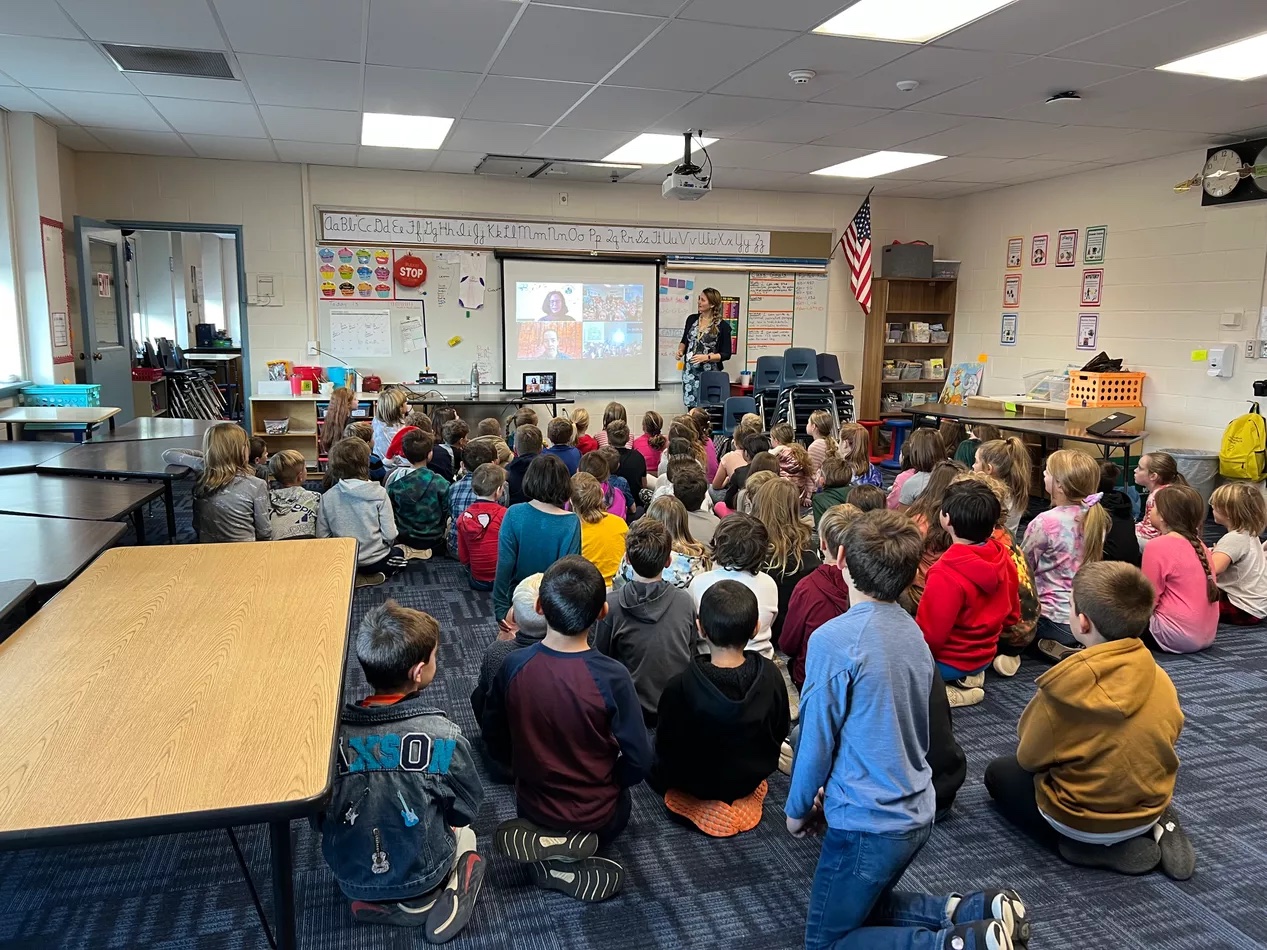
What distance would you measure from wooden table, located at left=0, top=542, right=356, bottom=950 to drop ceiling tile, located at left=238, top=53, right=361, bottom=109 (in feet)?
10.9

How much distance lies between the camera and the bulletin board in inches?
297

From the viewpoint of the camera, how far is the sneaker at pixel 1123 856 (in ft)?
7.47

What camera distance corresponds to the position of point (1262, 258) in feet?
20.0

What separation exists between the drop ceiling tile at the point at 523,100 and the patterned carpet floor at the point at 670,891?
3935 millimetres

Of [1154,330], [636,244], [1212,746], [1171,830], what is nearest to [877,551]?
[1171,830]

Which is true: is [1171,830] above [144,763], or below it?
below

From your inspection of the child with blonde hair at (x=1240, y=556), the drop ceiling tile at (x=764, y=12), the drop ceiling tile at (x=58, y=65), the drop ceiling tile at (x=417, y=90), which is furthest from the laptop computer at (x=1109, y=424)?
the drop ceiling tile at (x=58, y=65)

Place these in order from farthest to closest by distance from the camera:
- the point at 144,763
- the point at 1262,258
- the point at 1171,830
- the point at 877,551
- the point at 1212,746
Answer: the point at 1262,258, the point at 1212,746, the point at 1171,830, the point at 877,551, the point at 144,763

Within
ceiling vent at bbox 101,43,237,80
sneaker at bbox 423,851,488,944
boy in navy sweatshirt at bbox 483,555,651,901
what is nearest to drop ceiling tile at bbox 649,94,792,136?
ceiling vent at bbox 101,43,237,80

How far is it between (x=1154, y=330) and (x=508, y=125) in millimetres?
5399

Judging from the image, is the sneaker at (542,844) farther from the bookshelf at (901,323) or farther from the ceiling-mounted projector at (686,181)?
the bookshelf at (901,323)

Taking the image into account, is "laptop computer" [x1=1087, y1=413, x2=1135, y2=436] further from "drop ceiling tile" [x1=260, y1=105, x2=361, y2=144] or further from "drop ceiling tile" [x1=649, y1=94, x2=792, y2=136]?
"drop ceiling tile" [x1=260, y1=105, x2=361, y2=144]

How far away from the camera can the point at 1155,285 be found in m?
6.89

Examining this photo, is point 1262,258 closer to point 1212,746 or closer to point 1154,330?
point 1154,330
